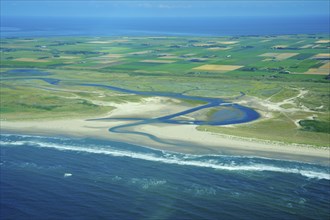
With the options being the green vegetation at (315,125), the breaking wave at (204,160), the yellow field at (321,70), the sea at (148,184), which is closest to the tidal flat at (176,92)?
the green vegetation at (315,125)

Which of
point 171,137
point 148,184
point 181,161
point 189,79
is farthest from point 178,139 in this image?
point 189,79

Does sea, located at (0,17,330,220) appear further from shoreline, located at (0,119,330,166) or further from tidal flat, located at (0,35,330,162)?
tidal flat, located at (0,35,330,162)

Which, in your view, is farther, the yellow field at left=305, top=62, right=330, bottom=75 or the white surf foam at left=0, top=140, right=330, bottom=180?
the yellow field at left=305, top=62, right=330, bottom=75

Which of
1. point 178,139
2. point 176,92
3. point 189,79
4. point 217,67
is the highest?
point 217,67

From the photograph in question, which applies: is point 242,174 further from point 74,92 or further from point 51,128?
point 74,92

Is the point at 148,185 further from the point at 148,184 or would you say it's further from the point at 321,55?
the point at 321,55

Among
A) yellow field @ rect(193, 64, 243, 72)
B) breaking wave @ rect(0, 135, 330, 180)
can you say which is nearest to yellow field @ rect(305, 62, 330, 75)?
yellow field @ rect(193, 64, 243, 72)
